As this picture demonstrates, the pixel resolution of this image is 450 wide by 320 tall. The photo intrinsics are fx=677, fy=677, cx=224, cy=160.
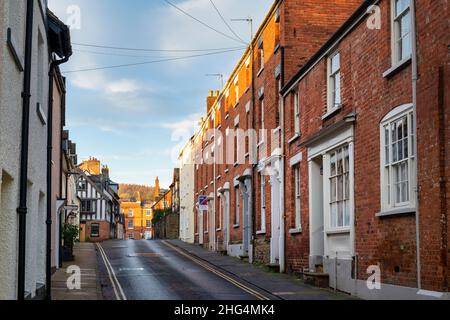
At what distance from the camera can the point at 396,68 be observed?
13.5 metres

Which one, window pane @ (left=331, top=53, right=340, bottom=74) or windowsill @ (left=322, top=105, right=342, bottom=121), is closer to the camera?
windowsill @ (left=322, top=105, right=342, bottom=121)

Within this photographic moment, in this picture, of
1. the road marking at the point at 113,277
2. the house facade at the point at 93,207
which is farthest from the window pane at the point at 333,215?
the house facade at the point at 93,207

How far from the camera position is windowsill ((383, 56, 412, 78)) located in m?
13.1

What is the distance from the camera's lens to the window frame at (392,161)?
1288cm

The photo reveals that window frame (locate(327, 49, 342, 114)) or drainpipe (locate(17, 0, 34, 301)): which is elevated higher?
window frame (locate(327, 49, 342, 114))

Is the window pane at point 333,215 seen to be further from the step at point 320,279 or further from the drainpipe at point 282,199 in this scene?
the drainpipe at point 282,199

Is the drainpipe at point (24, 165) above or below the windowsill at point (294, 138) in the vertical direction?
below

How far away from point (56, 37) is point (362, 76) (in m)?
7.16

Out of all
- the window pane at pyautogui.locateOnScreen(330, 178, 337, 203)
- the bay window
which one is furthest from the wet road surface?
the window pane at pyautogui.locateOnScreen(330, 178, 337, 203)

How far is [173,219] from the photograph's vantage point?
65000mm

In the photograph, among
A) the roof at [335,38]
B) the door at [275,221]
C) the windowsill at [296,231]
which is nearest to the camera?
the roof at [335,38]

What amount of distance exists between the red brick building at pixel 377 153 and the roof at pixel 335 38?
37mm

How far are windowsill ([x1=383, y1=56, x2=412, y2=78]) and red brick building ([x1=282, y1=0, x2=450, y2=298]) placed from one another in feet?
0.09

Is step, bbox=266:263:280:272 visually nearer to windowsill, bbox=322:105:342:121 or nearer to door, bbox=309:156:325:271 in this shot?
door, bbox=309:156:325:271
